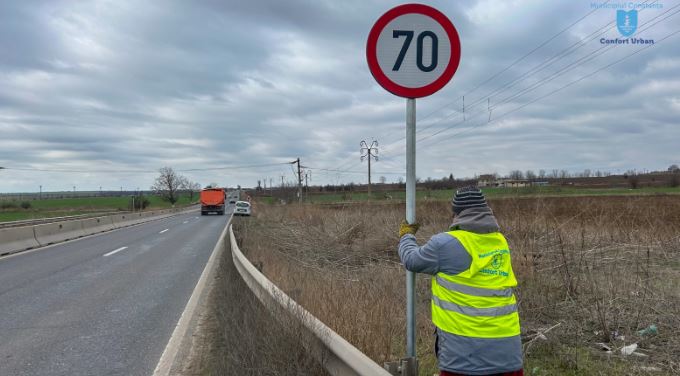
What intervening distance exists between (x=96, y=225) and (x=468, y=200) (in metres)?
27.0

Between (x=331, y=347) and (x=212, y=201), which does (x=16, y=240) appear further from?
(x=212, y=201)

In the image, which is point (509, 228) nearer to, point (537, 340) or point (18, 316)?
point (537, 340)

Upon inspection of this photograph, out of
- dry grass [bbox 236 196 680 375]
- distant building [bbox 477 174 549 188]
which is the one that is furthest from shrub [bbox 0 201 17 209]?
dry grass [bbox 236 196 680 375]

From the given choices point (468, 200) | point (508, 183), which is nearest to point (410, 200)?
point (468, 200)

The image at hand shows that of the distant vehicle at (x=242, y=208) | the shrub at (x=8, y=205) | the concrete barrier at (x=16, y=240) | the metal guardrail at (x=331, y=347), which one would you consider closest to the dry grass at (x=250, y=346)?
the metal guardrail at (x=331, y=347)

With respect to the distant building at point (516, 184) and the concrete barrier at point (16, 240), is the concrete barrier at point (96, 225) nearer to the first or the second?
the concrete barrier at point (16, 240)

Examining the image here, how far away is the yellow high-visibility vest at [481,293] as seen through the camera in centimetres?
262

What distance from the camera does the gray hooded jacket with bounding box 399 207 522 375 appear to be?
261cm

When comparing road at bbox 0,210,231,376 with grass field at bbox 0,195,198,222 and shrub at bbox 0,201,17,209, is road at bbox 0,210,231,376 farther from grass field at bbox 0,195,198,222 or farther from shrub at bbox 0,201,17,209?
shrub at bbox 0,201,17,209

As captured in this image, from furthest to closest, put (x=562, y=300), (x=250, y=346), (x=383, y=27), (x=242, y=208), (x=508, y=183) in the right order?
(x=242, y=208)
(x=508, y=183)
(x=562, y=300)
(x=250, y=346)
(x=383, y=27)

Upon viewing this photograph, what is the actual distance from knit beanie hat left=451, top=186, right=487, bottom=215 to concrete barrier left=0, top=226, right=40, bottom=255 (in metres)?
16.1

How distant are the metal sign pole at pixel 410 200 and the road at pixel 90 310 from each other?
2.95 meters

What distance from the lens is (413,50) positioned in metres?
3.39

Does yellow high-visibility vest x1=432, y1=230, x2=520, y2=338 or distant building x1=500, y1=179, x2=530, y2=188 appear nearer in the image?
yellow high-visibility vest x1=432, y1=230, x2=520, y2=338
